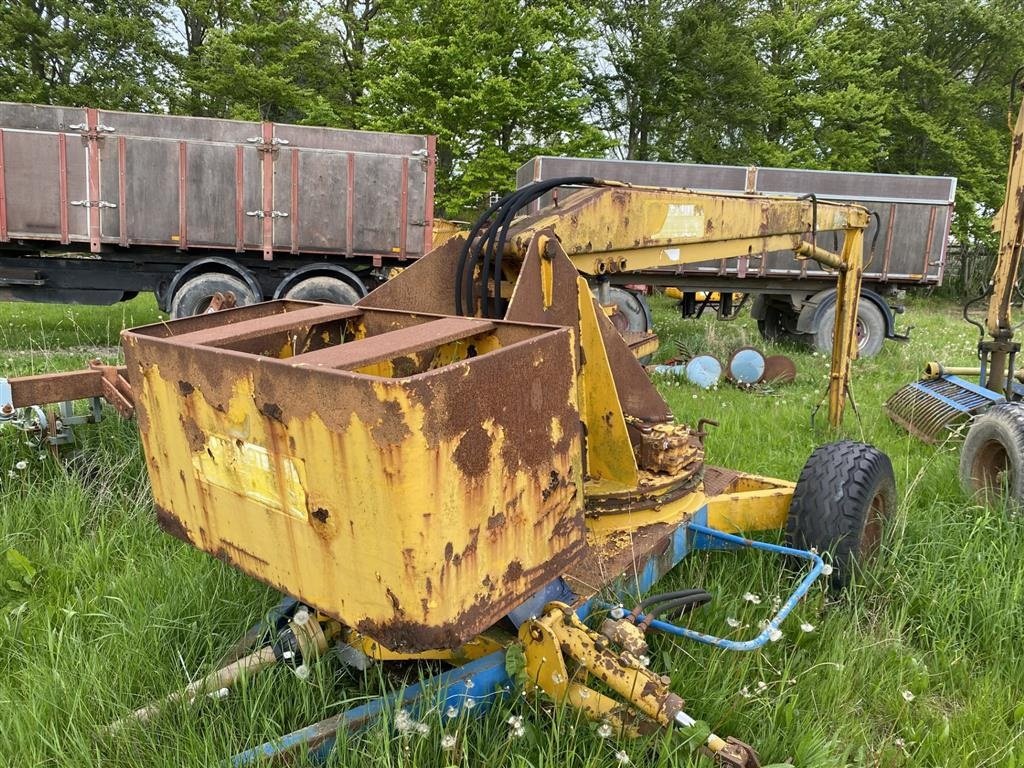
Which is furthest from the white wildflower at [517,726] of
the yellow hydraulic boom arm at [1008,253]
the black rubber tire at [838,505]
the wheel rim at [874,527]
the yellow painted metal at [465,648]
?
the yellow hydraulic boom arm at [1008,253]

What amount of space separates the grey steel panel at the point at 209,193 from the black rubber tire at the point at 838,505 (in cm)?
847

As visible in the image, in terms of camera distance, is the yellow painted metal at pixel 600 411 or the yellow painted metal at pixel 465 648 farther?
the yellow painted metal at pixel 600 411

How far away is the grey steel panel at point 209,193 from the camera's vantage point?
940 centimetres

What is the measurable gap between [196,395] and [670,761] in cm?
158

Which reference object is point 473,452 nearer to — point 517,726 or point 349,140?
point 517,726

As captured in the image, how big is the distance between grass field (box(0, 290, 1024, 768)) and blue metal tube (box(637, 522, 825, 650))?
0.59 ft

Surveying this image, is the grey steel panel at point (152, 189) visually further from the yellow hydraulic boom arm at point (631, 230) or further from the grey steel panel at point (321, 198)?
the yellow hydraulic boom arm at point (631, 230)

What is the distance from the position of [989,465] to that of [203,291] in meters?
8.66

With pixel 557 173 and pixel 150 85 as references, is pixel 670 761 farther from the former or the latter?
pixel 150 85

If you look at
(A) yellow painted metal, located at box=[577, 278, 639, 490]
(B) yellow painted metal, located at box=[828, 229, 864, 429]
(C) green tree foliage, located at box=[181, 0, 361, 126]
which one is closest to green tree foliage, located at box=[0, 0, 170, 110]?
(C) green tree foliage, located at box=[181, 0, 361, 126]

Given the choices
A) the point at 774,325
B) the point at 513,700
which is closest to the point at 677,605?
the point at 513,700

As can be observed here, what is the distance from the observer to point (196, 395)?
187 cm

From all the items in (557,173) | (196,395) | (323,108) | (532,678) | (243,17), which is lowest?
(532,678)

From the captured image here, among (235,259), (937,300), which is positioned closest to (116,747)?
(235,259)
